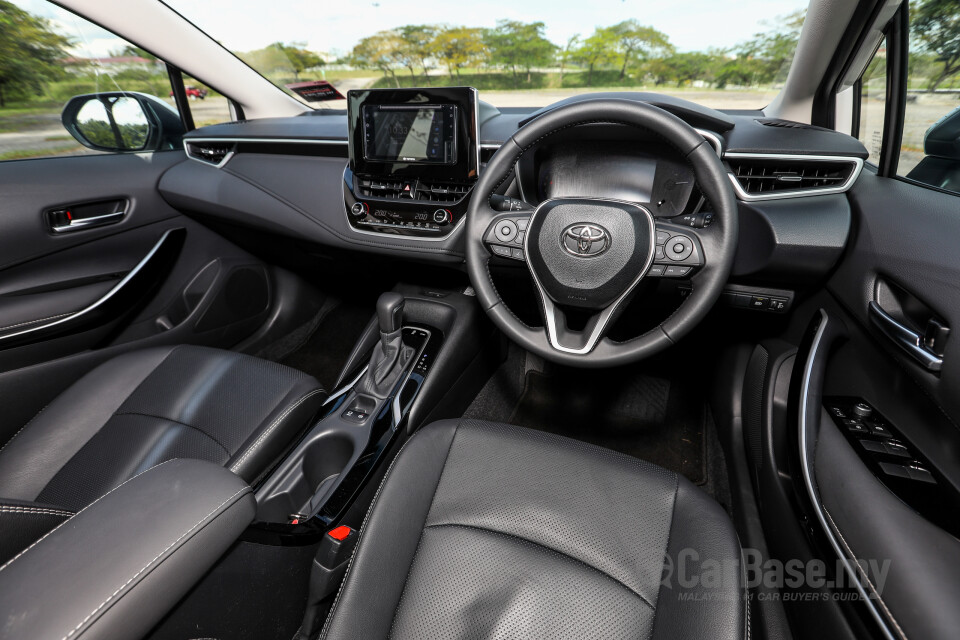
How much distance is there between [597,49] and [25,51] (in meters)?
1.93

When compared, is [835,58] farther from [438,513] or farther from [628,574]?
[438,513]

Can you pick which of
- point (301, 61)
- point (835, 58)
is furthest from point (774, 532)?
point (301, 61)

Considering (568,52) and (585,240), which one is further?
(568,52)

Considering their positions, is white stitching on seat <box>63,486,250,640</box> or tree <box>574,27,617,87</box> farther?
tree <box>574,27,617,87</box>

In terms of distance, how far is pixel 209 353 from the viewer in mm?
1550

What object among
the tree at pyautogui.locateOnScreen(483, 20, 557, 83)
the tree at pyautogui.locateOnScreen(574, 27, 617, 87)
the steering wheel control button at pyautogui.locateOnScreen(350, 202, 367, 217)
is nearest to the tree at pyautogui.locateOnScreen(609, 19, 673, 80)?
the tree at pyautogui.locateOnScreen(574, 27, 617, 87)

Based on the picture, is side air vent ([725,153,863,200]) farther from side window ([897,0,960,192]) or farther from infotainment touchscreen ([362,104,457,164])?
infotainment touchscreen ([362,104,457,164])

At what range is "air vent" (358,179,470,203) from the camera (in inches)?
64.4

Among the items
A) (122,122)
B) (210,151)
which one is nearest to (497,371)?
(210,151)

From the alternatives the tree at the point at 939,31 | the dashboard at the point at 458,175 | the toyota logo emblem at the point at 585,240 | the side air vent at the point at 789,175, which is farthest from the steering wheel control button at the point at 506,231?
the tree at the point at 939,31

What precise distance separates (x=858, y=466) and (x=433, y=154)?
133 cm

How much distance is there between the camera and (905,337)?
1.06 m

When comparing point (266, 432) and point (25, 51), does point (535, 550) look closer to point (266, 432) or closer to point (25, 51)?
point (266, 432)

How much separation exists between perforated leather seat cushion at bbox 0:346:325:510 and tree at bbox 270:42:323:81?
1302 millimetres
